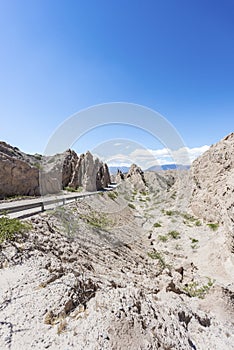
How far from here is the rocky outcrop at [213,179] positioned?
1617 cm

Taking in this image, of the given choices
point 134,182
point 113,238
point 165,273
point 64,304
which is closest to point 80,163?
point 134,182

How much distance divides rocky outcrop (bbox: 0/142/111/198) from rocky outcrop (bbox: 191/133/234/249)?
16887mm

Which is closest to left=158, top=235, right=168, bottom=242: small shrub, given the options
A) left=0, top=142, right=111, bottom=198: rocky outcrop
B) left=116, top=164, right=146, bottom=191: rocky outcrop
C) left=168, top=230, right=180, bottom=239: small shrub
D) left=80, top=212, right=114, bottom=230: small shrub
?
left=168, top=230, right=180, bottom=239: small shrub

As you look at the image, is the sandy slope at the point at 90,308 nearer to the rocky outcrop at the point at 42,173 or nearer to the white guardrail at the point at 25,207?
the white guardrail at the point at 25,207

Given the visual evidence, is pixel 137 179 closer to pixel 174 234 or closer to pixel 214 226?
pixel 174 234

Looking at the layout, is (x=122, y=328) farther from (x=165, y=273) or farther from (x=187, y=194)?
(x=187, y=194)

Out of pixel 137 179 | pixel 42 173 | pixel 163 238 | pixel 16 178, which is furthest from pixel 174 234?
pixel 137 179

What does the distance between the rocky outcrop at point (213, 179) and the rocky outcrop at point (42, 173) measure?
16887 millimetres

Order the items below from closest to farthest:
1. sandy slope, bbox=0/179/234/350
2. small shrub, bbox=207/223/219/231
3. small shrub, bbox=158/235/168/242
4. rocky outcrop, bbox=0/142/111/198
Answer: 1. sandy slope, bbox=0/179/234/350
2. small shrub, bbox=207/223/219/231
3. small shrub, bbox=158/235/168/242
4. rocky outcrop, bbox=0/142/111/198

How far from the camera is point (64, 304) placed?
135 inches

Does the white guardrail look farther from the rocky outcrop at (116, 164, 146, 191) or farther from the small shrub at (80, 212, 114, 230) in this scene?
the rocky outcrop at (116, 164, 146, 191)

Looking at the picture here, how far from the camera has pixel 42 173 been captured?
911 inches

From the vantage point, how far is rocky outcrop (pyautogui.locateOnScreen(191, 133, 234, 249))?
1617cm

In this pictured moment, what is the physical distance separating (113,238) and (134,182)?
42.6m
